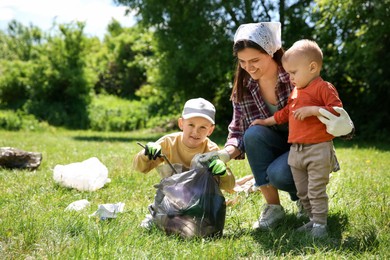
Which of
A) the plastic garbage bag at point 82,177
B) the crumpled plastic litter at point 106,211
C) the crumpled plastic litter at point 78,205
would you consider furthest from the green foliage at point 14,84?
the crumpled plastic litter at point 106,211

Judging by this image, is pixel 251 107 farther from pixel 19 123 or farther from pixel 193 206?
pixel 19 123

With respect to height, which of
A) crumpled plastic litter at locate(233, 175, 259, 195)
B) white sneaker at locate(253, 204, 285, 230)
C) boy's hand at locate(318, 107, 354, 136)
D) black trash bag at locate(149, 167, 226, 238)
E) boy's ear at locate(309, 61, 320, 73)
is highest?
boy's ear at locate(309, 61, 320, 73)

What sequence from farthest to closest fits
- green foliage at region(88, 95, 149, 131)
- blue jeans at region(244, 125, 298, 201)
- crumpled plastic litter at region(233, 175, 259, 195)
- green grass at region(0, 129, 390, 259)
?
green foliage at region(88, 95, 149, 131) < crumpled plastic litter at region(233, 175, 259, 195) < blue jeans at region(244, 125, 298, 201) < green grass at region(0, 129, 390, 259)

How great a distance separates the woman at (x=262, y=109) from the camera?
10.4 ft

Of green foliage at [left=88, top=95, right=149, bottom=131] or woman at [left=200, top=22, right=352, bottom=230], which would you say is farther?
green foliage at [left=88, top=95, right=149, bottom=131]

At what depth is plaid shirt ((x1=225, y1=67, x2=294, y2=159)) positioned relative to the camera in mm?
3322

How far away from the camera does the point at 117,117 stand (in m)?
18.4

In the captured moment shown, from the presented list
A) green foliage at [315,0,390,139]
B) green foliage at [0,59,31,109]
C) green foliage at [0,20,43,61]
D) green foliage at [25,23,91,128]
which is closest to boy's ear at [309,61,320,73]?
green foliage at [315,0,390,139]

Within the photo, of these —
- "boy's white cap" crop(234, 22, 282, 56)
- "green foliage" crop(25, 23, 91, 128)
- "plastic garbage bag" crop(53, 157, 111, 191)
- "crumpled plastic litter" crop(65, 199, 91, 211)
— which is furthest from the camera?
"green foliage" crop(25, 23, 91, 128)

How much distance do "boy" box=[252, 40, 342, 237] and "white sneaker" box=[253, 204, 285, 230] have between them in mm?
234

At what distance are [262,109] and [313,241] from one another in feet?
3.76

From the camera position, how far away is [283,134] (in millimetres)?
3467

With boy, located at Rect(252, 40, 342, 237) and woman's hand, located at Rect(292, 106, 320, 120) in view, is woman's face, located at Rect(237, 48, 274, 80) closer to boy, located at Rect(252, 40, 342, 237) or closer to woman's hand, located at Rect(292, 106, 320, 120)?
boy, located at Rect(252, 40, 342, 237)

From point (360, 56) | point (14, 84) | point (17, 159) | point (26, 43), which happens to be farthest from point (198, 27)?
point (26, 43)
